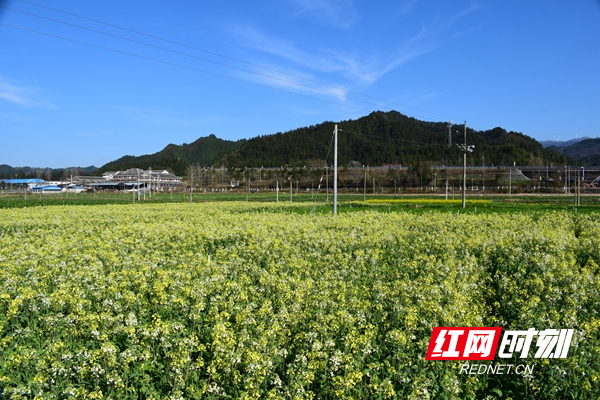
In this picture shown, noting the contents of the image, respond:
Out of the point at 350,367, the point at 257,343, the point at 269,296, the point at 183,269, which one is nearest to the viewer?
the point at 350,367

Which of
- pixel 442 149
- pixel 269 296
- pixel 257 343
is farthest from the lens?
pixel 442 149

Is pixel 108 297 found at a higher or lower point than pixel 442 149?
lower

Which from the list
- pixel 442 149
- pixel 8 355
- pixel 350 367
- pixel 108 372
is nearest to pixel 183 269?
pixel 8 355

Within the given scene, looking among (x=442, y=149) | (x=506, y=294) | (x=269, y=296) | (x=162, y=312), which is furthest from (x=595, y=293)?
(x=442, y=149)

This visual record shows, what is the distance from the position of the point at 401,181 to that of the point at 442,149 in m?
62.4

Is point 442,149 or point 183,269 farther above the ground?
point 442,149

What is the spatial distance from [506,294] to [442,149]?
180m

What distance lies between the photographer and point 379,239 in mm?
14641

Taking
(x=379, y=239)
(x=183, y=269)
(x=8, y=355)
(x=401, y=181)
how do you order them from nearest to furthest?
1. (x=8, y=355)
2. (x=183, y=269)
3. (x=379, y=239)
4. (x=401, y=181)

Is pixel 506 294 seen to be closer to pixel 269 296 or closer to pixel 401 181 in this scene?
pixel 269 296

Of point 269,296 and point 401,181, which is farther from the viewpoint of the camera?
point 401,181

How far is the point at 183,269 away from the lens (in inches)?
419

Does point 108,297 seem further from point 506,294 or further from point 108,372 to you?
point 506,294

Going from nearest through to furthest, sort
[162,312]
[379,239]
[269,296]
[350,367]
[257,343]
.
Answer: [350,367], [257,343], [162,312], [269,296], [379,239]
